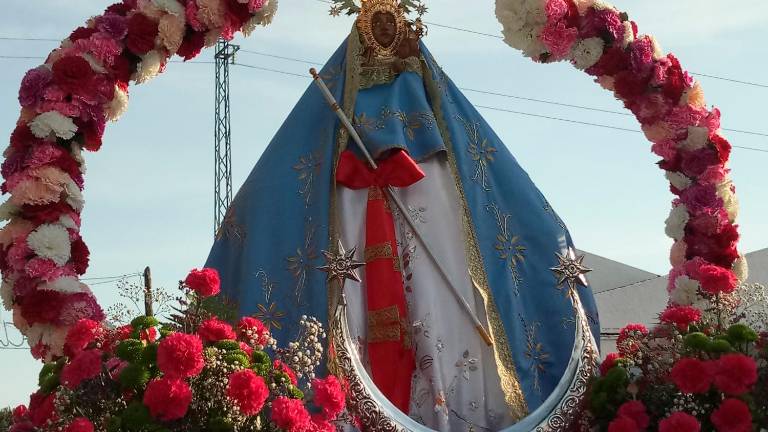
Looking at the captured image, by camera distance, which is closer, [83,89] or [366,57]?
[83,89]

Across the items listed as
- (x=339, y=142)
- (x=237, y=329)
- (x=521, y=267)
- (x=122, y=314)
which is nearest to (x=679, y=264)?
(x=521, y=267)

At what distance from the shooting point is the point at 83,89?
281 inches

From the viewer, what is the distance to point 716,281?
281 inches

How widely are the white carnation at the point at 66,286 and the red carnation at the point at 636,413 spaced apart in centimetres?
306

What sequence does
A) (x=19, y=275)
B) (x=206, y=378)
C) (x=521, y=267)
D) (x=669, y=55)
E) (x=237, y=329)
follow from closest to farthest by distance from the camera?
1. (x=206, y=378)
2. (x=237, y=329)
3. (x=19, y=275)
4. (x=521, y=267)
5. (x=669, y=55)

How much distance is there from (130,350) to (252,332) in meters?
0.70

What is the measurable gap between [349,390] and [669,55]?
352 cm

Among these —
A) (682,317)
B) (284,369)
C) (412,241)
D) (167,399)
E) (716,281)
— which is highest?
(412,241)

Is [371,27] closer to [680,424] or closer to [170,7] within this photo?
[170,7]

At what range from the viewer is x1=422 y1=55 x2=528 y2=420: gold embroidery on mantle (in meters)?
7.08

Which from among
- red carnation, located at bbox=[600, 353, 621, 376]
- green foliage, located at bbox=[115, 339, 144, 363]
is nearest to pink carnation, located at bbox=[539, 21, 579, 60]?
red carnation, located at bbox=[600, 353, 621, 376]

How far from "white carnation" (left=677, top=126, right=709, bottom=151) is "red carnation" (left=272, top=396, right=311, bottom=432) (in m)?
3.78

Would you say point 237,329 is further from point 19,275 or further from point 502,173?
point 502,173

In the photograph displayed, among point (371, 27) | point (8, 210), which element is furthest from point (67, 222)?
point (371, 27)
